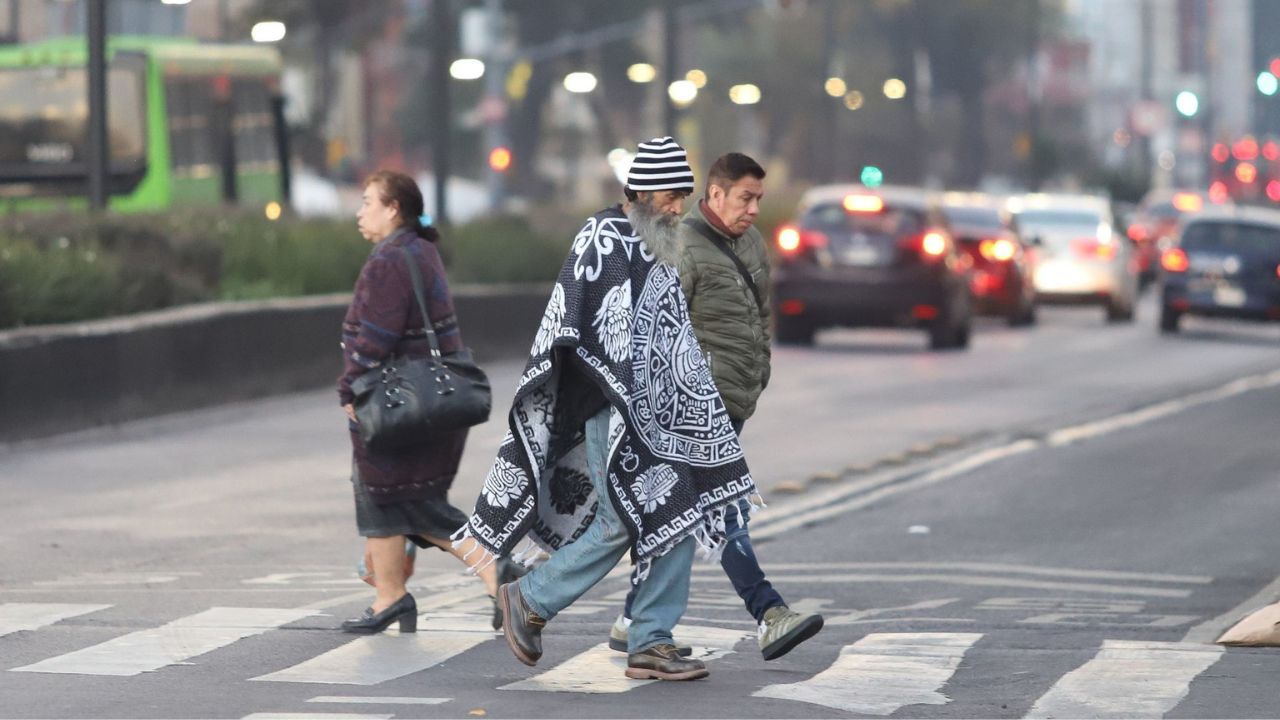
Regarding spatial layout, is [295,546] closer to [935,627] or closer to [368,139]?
[935,627]

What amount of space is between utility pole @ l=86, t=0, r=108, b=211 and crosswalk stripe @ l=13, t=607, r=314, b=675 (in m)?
12.5

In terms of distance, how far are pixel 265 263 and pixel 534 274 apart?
440cm

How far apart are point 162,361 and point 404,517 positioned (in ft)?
30.9

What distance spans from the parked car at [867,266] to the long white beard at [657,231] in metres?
18.7

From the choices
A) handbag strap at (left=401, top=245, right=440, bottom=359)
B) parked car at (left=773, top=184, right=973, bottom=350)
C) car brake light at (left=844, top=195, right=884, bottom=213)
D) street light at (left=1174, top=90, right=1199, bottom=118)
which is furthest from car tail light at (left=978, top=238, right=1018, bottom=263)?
handbag strap at (left=401, top=245, right=440, bottom=359)

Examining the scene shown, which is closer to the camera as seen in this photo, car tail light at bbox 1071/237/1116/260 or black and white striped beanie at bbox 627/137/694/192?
black and white striped beanie at bbox 627/137/694/192

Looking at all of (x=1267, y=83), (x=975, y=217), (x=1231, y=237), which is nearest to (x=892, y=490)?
(x=1231, y=237)

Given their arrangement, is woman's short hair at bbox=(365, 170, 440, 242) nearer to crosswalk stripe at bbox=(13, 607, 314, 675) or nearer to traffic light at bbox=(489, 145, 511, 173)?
crosswalk stripe at bbox=(13, 607, 314, 675)

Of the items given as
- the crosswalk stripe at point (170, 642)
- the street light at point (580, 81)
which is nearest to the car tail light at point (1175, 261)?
the crosswalk stripe at point (170, 642)

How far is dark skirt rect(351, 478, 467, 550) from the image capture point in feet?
31.2

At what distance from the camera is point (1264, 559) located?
39.5 ft

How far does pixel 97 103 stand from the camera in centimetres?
2205

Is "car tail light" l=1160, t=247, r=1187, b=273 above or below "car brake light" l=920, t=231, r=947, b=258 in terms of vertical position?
below

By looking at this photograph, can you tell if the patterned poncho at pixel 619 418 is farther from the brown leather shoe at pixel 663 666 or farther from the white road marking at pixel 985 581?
the white road marking at pixel 985 581
